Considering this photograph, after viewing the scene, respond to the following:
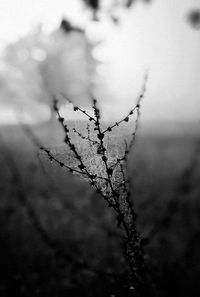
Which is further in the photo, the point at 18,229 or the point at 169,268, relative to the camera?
the point at 18,229

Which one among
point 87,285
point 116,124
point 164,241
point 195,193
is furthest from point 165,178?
point 116,124

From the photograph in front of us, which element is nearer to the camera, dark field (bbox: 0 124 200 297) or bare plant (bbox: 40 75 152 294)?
bare plant (bbox: 40 75 152 294)

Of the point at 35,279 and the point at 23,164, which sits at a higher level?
the point at 23,164

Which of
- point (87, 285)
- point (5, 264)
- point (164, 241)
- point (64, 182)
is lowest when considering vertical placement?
point (87, 285)

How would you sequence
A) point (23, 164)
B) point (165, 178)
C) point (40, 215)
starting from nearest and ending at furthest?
1. point (40, 215)
2. point (165, 178)
3. point (23, 164)

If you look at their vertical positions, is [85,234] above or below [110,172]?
above

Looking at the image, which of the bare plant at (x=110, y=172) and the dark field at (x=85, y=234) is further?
the dark field at (x=85, y=234)

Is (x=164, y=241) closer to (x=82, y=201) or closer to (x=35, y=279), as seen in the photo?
(x=35, y=279)

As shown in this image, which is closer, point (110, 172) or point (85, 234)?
point (110, 172)
